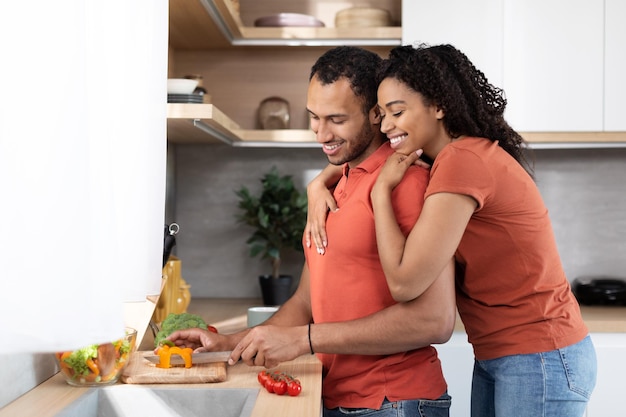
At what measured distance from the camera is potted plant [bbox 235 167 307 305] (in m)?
3.23

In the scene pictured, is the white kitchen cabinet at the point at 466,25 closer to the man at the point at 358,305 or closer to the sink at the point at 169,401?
the man at the point at 358,305

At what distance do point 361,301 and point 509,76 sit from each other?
1762mm

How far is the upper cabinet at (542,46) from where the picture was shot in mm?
3027

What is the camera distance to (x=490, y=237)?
4.94 ft

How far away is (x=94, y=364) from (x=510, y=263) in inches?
33.0

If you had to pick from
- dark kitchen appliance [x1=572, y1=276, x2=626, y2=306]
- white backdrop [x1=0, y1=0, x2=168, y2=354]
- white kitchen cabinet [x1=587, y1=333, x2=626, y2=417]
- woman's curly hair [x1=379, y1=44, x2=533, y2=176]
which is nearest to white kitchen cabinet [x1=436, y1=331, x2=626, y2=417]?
white kitchen cabinet [x1=587, y1=333, x2=626, y2=417]

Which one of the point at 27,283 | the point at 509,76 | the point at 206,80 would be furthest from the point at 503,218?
the point at 206,80

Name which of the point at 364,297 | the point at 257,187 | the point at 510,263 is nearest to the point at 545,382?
the point at 510,263

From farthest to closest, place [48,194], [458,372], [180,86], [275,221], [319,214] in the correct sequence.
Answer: [275,221]
[458,372]
[180,86]
[319,214]
[48,194]

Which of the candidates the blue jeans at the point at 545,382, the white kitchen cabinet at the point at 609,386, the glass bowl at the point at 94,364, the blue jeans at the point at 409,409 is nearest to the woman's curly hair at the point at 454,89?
the blue jeans at the point at 545,382

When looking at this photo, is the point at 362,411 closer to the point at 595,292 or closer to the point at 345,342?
the point at 345,342

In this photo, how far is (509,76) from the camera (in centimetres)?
303

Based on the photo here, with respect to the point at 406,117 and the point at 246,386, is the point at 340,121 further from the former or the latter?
the point at 246,386

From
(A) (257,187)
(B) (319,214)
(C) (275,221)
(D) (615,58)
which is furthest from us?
(A) (257,187)
